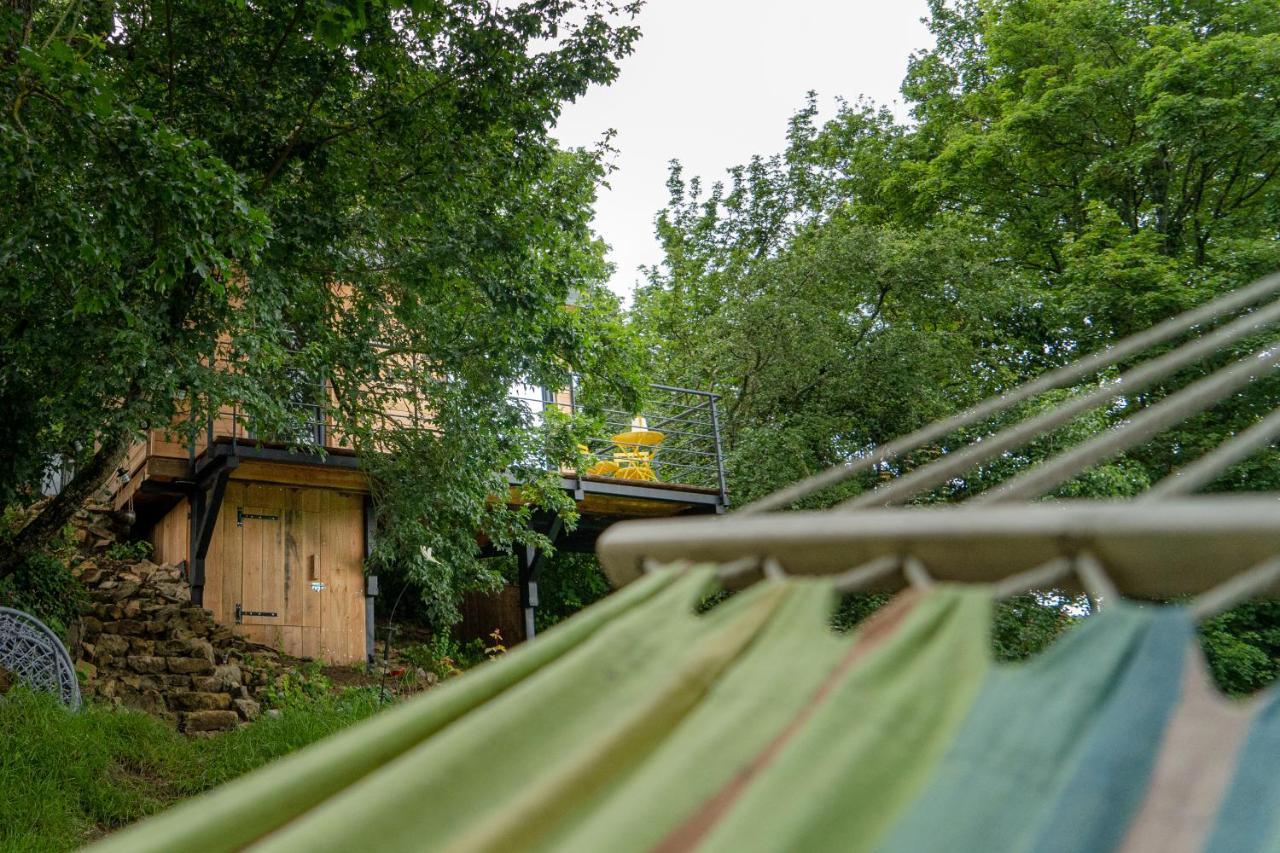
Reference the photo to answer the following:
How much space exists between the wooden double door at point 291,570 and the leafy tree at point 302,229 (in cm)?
225

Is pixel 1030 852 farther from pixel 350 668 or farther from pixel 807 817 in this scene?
pixel 350 668

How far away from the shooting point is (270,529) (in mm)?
10680

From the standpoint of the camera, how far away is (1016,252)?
52.4 ft

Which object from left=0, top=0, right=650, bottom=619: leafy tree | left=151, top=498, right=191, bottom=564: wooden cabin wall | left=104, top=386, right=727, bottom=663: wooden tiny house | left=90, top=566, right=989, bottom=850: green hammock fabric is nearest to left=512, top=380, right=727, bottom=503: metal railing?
left=104, top=386, right=727, bottom=663: wooden tiny house

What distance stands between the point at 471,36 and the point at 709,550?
674 cm

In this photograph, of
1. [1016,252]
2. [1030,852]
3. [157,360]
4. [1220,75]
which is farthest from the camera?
[1016,252]

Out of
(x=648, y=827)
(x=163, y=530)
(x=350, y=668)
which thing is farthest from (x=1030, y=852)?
(x=163, y=530)

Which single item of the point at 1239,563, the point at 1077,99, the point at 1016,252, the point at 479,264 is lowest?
the point at 1239,563

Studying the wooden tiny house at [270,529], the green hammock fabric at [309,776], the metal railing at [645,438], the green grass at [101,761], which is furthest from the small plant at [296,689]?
the green hammock fabric at [309,776]

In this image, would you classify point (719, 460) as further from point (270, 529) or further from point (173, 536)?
point (173, 536)

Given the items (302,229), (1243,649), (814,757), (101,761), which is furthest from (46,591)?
(1243,649)

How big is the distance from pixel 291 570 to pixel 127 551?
4.94 ft

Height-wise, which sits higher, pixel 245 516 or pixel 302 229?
pixel 302 229

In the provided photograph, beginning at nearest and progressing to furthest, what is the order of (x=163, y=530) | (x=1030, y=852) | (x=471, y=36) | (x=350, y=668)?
(x=1030, y=852) < (x=471, y=36) < (x=350, y=668) < (x=163, y=530)
